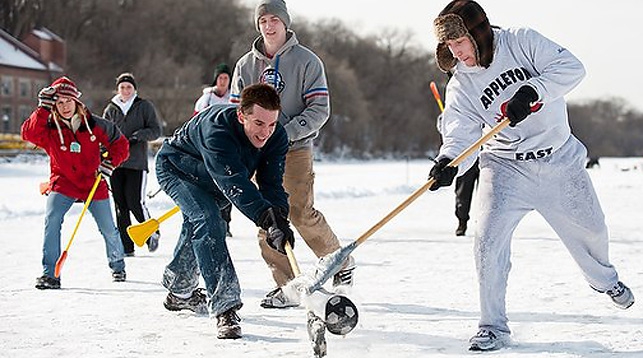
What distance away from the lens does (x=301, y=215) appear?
5.36 m

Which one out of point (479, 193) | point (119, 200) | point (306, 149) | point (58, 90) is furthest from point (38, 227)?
point (479, 193)

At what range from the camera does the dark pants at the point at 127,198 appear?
25.7 feet

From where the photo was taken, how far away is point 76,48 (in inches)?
2596

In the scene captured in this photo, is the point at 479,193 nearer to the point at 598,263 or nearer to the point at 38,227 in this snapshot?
the point at 598,263

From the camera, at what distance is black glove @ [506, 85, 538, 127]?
392 centimetres

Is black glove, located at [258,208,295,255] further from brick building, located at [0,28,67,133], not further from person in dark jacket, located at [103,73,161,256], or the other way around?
brick building, located at [0,28,67,133]

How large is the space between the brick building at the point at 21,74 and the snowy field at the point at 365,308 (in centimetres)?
4790

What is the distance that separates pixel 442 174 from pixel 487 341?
85cm

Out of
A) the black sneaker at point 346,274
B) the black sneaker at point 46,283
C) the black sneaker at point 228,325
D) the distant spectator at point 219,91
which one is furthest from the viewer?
the distant spectator at point 219,91

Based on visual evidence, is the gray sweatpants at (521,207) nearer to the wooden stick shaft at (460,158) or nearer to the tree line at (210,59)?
the wooden stick shaft at (460,158)

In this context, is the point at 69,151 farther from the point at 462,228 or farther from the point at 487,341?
the point at 462,228

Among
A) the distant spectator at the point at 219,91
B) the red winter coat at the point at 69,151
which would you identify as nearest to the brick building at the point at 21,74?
the distant spectator at the point at 219,91

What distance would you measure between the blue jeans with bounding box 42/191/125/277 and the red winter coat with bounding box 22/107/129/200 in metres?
0.06

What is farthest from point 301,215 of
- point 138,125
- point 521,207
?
point 138,125
